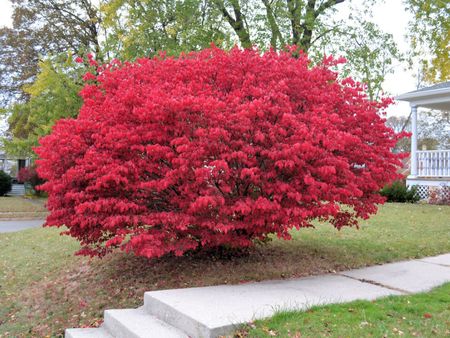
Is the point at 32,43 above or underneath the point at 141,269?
above

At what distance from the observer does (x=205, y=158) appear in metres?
4.81

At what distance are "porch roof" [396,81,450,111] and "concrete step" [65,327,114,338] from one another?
13667 mm

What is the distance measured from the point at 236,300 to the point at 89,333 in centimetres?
145

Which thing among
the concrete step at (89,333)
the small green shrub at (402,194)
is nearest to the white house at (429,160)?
the small green shrub at (402,194)

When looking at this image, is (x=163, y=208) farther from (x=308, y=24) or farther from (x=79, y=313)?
(x=308, y=24)

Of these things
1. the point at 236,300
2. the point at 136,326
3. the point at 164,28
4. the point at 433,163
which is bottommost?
the point at 136,326

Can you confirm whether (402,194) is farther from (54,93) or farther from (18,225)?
(18,225)

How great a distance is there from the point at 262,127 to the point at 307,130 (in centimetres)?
48

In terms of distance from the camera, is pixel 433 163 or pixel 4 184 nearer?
pixel 433 163

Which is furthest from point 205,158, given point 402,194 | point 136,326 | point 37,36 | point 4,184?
point 4,184

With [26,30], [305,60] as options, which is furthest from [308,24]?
[26,30]

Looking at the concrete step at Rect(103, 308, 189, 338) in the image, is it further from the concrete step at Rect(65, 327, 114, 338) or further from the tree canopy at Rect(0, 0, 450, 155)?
the tree canopy at Rect(0, 0, 450, 155)

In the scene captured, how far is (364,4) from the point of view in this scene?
18.5 meters

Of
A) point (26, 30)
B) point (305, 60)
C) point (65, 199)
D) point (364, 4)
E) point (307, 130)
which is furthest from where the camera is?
point (26, 30)
